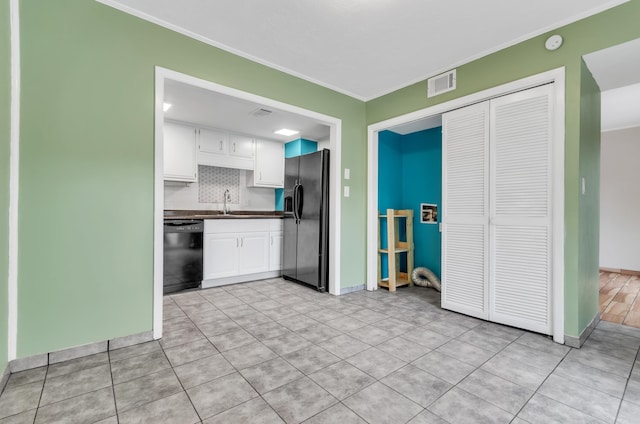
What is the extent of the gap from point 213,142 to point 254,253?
1.92 metres

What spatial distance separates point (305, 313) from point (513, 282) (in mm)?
2014

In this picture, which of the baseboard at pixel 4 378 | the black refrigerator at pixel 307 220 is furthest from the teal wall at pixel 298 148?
the baseboard at pixel 4 378

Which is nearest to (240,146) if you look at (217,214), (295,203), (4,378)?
(217,214)

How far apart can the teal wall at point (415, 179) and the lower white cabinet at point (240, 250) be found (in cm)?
174

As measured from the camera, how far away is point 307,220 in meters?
4.20

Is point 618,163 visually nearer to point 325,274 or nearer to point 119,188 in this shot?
point 325,274

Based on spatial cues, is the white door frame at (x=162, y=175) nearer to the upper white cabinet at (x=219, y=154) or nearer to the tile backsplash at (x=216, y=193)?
the upper white cabinet at (x=219, y=154)

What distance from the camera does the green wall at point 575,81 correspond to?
7.18ft

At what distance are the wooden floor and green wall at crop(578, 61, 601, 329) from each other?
37 cm

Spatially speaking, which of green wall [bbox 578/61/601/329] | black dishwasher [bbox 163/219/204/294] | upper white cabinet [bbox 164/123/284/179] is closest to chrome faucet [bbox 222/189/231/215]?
upper white cabinet [bbox 164/123/284/179]

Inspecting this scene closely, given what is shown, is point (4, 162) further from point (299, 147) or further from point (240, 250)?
point (299, 147)

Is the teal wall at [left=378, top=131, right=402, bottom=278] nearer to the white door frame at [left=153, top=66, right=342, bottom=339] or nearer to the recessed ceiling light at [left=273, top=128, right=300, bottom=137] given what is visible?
the white door frame at [left=153, top=66, right=342, bottom=339]

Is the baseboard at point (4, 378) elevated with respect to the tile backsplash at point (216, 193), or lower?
lower

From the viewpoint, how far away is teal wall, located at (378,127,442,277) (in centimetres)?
429
